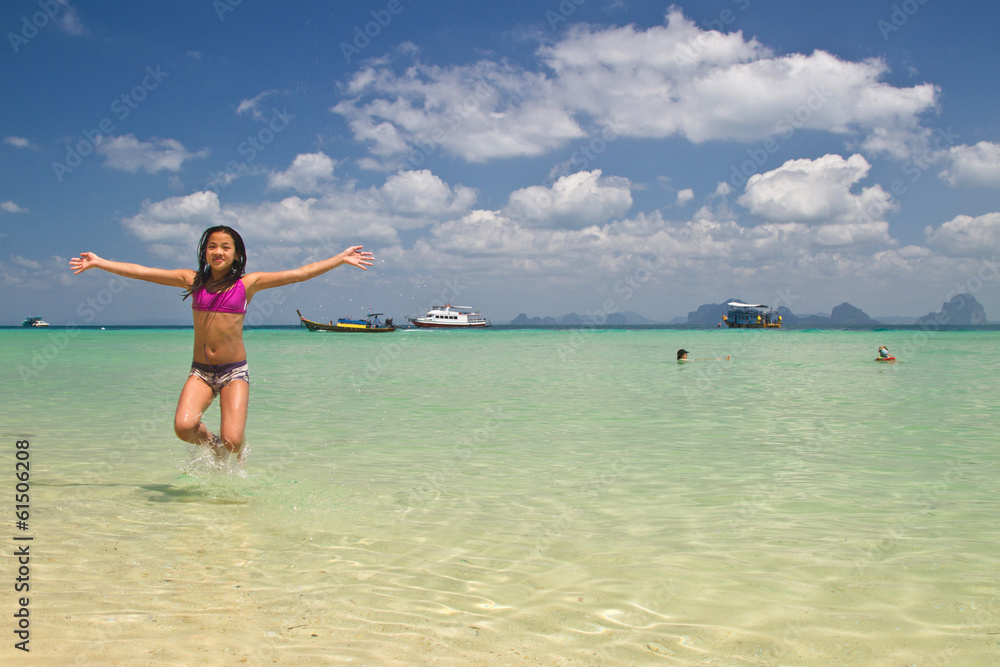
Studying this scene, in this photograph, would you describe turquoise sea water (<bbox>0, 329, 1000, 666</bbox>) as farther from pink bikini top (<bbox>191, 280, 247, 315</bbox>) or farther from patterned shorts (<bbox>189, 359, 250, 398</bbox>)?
pink bikini top (<bbox>191, 280, 247, 315</bbox>)

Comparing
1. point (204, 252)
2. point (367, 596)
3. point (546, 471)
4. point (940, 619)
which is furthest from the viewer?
point (546, 471)

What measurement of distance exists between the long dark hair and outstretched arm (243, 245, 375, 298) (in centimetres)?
16

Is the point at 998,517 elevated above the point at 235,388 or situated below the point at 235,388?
below

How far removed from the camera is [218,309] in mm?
5836

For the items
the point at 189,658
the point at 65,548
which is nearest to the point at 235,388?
the point at 65,548

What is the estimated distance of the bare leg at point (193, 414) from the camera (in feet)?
18.4

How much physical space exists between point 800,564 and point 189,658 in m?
3.85

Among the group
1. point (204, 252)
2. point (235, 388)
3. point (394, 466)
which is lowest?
point (394, 466)

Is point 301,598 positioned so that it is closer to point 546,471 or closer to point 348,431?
point 546,471

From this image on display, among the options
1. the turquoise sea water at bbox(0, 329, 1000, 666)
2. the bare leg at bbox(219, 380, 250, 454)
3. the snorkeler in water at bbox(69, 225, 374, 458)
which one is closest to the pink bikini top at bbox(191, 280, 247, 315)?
the snorkeler in water at bbox(69, 225, 374, 458)

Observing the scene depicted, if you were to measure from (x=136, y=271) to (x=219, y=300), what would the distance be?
838 mm

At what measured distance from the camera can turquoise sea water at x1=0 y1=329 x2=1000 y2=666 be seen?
3158 millimetres

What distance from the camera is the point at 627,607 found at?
11.8ft

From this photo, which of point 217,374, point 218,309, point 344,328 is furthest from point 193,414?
point 344,328
